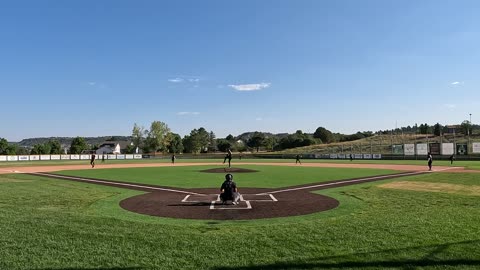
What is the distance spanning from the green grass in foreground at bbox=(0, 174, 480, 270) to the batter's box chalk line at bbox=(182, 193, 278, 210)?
2.76m

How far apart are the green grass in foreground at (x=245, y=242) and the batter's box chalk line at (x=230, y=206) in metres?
2.76

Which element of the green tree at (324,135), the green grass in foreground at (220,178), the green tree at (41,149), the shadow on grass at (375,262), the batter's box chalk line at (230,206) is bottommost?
the green grass in foreground at (220,178)

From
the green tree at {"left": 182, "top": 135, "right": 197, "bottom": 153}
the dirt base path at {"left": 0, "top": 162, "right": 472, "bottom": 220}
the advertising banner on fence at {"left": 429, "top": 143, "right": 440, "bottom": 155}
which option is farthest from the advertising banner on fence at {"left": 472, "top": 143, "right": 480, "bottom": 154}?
the green tree at {"left": 182, "top": 135, "right": 197, "bottom": 153}

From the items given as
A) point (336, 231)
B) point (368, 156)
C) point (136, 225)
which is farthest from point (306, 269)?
point (368, 156)

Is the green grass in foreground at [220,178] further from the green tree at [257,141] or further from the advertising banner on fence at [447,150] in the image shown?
the green tree at [257,141]

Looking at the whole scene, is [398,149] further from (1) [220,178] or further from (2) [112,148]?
(2) [112,148]

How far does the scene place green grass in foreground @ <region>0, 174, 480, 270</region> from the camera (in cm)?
616

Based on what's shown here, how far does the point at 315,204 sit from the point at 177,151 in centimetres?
12832

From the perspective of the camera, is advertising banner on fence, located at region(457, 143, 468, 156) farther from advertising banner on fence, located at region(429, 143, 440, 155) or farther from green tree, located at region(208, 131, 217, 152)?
green tree, located at region(208, 131, 217, 152)

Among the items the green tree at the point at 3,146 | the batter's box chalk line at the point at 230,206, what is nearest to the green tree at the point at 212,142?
the green tree at the point at 3,146

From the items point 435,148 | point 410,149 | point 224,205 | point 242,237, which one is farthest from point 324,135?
point 242,237

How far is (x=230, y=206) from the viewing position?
43.0 ft

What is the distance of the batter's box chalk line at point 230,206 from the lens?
42.3 ft

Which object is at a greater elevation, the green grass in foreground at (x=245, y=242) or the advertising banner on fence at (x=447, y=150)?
the advertising banner on fence at (x=447, y=150)
